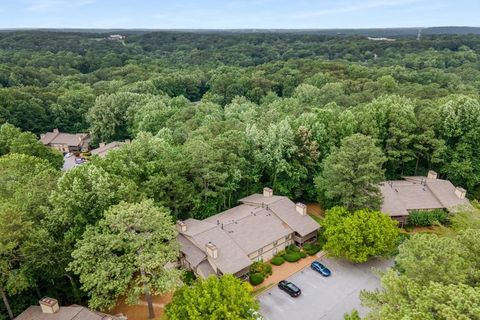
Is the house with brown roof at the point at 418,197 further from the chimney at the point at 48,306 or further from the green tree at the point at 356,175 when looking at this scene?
the chimney at the point at 48,306

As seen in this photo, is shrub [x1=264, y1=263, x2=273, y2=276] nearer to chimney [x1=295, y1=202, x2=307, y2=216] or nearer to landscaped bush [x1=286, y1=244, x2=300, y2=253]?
landscaped bush [x1=286, y1=244, x2=300, y2=253]

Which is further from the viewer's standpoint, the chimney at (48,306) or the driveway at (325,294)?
the driveway at (325,294)

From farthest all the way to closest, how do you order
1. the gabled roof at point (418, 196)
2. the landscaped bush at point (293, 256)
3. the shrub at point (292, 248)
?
the gabled roof at point (418, 196), the shrub at point (292, 248), the landscaped bush at point (293, 256)

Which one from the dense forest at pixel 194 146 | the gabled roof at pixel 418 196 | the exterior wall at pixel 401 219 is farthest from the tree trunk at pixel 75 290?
the exterior wall at pixel 401 219

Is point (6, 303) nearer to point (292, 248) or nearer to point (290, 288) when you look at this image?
point (290, 288)

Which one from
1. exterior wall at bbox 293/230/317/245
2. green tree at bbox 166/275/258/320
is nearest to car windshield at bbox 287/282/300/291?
exterior wall at bbox 293/230/317/245

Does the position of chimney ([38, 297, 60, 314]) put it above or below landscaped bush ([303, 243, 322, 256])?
above
